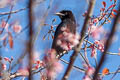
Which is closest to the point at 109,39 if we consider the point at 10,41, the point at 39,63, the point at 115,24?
the point at 115,24

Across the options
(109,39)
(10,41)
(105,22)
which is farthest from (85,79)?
(105,22)

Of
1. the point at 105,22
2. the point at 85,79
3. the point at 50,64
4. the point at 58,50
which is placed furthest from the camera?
the point at 58,50

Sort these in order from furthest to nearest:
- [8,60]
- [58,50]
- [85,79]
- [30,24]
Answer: [58,50], [8,60], [85,79], [30,24]

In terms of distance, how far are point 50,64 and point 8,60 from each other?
215cm

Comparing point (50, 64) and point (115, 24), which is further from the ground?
point (115, 24)

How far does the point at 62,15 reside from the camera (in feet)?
21.7

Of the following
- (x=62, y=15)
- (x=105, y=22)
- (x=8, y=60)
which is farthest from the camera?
(x=62, y=15)

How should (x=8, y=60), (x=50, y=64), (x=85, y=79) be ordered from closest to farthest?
1. (x=50, y=64)
2. (x=85, y=79)
3. (x=8, y=60)

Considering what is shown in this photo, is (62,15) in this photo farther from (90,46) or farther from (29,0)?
(29,0)

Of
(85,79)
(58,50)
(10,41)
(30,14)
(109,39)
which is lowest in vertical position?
(58,50)

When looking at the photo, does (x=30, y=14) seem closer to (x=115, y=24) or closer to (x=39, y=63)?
(x=115, y=24)

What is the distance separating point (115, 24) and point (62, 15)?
18.2 ft

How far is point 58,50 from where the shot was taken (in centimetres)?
555

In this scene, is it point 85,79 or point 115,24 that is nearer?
point 115,24
